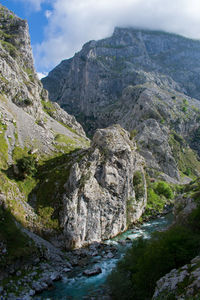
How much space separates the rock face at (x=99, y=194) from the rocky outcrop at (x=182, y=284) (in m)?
30.8

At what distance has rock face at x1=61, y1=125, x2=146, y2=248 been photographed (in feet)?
167

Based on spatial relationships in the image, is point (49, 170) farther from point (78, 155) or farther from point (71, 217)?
point (71, 217)

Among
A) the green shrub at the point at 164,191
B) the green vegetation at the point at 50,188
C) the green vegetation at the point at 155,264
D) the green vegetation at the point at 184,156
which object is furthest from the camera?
the green vegetation at the point at 184,156

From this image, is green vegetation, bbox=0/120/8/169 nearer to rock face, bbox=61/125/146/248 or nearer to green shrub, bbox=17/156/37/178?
green shrub, bbox=17/156/37/178

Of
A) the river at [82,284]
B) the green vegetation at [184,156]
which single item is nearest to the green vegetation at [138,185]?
the river at [82,284]

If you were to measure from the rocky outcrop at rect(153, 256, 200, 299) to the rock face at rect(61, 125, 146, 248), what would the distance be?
30.8 metres

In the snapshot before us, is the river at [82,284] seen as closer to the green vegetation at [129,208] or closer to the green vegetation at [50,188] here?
the green vegetation at [50,188]

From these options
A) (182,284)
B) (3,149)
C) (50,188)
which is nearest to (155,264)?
(182,284)

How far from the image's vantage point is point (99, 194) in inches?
2303

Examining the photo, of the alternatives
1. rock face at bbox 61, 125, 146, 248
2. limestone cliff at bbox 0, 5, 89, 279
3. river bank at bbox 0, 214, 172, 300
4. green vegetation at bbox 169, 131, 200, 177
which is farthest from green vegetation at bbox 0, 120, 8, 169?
green vegetation at bbox 169, 131, 200, 177

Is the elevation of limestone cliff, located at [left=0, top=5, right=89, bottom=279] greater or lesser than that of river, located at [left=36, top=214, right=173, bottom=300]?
greater

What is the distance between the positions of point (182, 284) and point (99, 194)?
40515 mm

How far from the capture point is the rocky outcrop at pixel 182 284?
55.6ft

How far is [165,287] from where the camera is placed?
1959 cm
